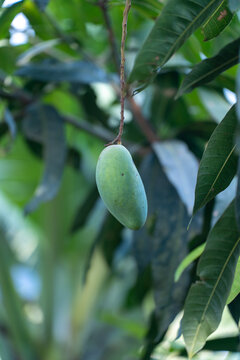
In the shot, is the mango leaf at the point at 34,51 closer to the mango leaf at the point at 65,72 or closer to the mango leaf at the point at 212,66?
the mango leaf at the point at 65,72

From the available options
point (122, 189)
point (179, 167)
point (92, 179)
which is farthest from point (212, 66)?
point (92, 179)

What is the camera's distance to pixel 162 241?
2.68 ft

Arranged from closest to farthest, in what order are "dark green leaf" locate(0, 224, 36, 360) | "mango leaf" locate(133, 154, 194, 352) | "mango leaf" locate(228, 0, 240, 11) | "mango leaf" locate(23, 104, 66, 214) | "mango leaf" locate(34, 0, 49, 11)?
1. "mango leaf" locate(228, 0, 240, 11)
2. "mango leaf" locate(34, 0, 49, 11)
3. "mango leaf" locate(133, 154, 194, 352)
4. "mango leaf" locate(23, 104, 66, 214)
5. "dark green leaf" locate(0, 224, 36, 360)

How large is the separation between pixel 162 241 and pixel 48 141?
0.28 meters

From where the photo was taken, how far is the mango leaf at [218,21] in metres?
0.48

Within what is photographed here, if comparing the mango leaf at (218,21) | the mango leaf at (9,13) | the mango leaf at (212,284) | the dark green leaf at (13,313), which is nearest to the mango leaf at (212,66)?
the mango leaf at (218,21)

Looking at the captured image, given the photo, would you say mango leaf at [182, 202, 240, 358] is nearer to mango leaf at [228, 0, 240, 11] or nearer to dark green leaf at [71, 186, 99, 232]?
mango leaf at [228, 0, 240, 11]

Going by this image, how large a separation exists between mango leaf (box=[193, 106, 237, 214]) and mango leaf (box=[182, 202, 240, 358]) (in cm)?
4

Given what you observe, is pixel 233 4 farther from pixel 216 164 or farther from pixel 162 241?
pixel 162 241

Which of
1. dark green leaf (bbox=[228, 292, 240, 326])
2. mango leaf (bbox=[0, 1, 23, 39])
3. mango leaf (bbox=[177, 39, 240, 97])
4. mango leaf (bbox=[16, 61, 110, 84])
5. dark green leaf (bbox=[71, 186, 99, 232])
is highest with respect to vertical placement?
mango leaf (bbox=[0, 1, 23, 39])

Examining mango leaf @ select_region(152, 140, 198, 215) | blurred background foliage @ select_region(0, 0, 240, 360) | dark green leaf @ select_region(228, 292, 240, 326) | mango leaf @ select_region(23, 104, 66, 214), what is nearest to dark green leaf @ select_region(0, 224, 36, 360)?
blurred background foliage @ select_region(0, 0, 240, 360)

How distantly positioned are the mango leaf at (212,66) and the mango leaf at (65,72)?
0.45m

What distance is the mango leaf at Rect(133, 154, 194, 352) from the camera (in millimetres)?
736

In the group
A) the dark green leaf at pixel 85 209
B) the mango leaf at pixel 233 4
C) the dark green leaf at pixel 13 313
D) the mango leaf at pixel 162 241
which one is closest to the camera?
the mango leaf at pixel 233 4
